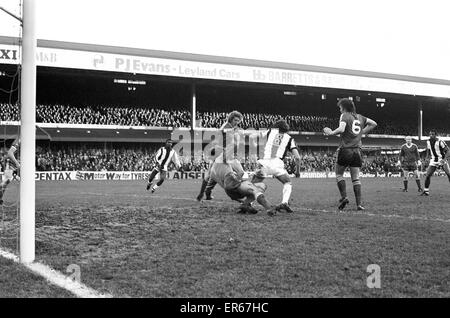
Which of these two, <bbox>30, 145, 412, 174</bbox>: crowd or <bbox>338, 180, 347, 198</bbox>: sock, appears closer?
<bbox>338, 180, 347, 198</bbox>: sock

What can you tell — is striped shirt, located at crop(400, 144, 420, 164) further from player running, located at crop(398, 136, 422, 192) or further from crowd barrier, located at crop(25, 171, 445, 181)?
crowd barrier, located at crop(25, 171, 445, 181)

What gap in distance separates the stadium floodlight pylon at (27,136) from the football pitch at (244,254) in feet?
0.98

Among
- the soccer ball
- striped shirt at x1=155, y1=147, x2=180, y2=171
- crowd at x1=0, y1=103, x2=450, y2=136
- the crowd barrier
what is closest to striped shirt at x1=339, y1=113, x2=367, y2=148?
the soccer ball

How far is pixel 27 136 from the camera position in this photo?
494 cm

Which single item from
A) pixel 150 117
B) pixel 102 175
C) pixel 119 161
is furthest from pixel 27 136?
pixel 150 117

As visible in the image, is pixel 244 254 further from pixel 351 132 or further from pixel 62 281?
pixel 351 132

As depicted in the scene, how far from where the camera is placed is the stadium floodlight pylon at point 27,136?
4.91m

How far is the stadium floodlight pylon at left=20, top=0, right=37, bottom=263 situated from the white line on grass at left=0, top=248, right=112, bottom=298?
0.27 m

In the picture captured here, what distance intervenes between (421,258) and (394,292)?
4.39 ft

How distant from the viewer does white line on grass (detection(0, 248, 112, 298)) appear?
12.2ft

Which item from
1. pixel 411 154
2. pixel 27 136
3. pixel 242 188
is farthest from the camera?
pixel 411 154

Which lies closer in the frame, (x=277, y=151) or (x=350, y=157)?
(x=277, y=151)

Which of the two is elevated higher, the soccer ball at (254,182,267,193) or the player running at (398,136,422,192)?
the player running at (398,136,422,192)

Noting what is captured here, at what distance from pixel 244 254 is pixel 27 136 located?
2.48 meters
